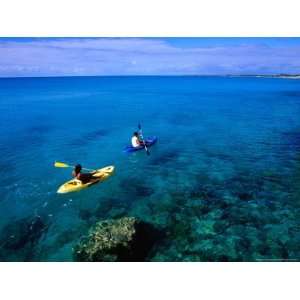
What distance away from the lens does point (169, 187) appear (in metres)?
12.2

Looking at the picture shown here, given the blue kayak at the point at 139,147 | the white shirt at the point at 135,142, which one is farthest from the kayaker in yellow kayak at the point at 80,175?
the white shirt at the point at 135,142

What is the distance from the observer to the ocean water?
30.1ft

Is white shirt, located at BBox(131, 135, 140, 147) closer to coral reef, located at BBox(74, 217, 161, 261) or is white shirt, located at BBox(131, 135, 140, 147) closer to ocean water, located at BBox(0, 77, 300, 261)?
ocean water, located at BBox(0, 77, 300, 261)

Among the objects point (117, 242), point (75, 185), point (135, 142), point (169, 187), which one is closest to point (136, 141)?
point (135, 142)

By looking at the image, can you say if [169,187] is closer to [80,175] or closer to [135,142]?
[80,175]

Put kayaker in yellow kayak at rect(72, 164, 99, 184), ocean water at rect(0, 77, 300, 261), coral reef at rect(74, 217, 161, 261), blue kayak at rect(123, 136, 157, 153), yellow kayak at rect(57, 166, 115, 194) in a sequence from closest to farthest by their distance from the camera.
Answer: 1. coral reef at rect(74, 217, 161, 261)
2. ocean water at rect(0, 77, 300, 261)
3. yellow kayak at rect(57, 166, 115, 194)
4. kayaker in yellow kayak at rect(72, 164, 99, 184)
5. blue kayak at rect(123, 136, 157, 153)

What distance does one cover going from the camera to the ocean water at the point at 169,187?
30.1 feet

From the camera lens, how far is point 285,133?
18609mm

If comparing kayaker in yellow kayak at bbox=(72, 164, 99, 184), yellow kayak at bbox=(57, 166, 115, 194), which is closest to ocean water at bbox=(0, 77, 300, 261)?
yellow kayak at bbox=(57, 166, 115, 194)

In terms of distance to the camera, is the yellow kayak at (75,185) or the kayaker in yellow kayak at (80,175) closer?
the yellow kayak at (75,185)

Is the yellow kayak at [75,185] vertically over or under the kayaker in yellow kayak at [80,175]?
under

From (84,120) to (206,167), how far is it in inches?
543

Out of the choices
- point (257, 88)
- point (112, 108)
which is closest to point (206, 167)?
point (112, 108)

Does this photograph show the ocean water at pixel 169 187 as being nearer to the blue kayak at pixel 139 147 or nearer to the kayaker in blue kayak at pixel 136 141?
the blue kayak at pixel 139 147
